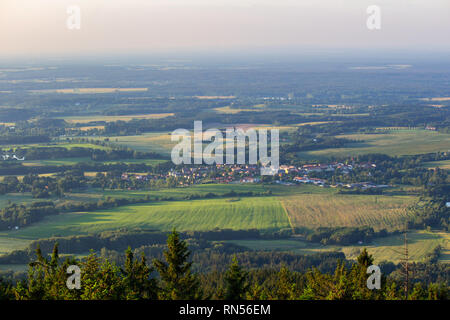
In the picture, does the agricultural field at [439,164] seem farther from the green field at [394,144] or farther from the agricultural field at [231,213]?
the agricultural field at [231,213]

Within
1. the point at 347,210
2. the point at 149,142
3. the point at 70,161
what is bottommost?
the point at 347,210

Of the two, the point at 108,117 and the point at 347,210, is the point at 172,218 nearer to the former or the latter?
the point at 347,210

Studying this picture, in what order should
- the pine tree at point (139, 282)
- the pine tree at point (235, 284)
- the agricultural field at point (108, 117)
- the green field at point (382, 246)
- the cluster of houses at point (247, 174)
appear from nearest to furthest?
1. the pine tree at point (235, 284)
2. the pine tree at point (139, 282)
3. the green field at point (382, 246)
4. the cluster of houses at point (247, 174)
5. the agricultural field at point (108, 117)

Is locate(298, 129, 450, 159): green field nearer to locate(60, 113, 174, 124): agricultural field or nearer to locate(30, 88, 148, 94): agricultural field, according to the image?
locate(60, 113, 174, 124): agricultural field

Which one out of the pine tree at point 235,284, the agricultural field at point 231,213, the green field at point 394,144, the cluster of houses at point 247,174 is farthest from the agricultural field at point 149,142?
the pine tree at point 235,284

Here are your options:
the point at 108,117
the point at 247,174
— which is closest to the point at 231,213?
the point at 247,174

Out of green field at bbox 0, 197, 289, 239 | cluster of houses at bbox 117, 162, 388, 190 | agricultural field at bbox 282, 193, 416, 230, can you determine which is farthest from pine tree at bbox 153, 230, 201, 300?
cluster of houses at bbox 117, 162, 388, 190
